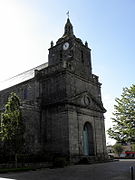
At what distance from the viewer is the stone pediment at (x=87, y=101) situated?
1078 inches

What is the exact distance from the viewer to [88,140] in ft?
97.2

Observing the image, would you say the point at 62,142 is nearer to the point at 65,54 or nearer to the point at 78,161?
the point at 78,161

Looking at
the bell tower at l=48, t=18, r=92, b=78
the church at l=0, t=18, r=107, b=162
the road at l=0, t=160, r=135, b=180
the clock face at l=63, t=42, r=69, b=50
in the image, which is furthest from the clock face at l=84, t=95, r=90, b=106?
the road at l=0, t=160, r=135, b=180

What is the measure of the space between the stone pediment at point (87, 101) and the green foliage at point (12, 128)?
7.89 m

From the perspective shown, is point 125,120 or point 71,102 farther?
point 71,102

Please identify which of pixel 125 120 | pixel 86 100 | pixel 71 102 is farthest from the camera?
pixel 86 100

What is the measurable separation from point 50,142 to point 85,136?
5.71 metres

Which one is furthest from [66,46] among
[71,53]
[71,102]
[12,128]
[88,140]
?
[12,128]

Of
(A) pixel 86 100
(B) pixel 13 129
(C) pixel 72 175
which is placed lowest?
(C) pixel 72 175

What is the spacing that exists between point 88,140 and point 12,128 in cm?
1356

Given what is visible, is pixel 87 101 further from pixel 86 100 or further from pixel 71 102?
pixel 71 102

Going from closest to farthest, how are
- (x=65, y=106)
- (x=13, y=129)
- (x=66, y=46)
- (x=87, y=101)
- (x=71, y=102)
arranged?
1. (x=13, y=129)
2. (x=65, y=106)
3. (x=71, y=102)
4. (x=87, y=101)
5. (x=66, y=46)

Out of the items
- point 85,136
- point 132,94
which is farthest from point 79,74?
point 132,94

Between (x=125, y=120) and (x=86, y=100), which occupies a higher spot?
(x=86, y=100)
